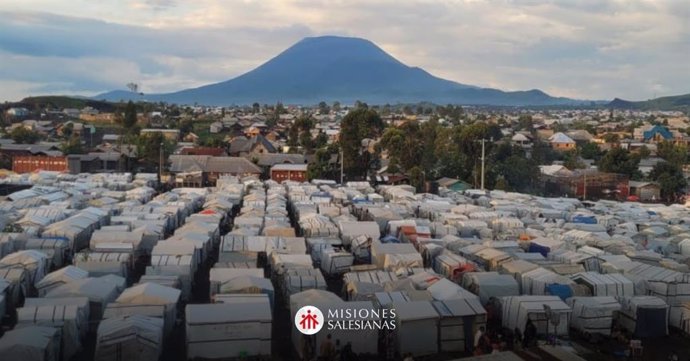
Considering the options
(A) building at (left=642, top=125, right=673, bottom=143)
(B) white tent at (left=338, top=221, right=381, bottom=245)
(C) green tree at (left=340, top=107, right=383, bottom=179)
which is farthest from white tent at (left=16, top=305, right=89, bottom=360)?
(A) building at (left=642, top=125, right=673, bottom=143)

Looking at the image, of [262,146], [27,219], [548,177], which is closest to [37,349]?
[27,219]

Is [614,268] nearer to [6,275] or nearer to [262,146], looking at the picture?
[6,275]

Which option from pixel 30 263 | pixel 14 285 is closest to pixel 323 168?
pixel 30 263

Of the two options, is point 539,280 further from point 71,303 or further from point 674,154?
point 674,154

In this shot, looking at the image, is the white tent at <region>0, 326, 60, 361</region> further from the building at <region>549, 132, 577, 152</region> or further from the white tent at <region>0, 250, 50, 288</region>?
the building at <region>549, 132, 577, 152</region>

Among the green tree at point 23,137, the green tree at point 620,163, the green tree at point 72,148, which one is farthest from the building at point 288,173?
the green tree at point 23,137

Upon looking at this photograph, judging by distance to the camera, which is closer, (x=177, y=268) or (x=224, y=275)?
(x=224, y=275)

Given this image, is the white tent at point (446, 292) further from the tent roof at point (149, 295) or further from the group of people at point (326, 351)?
the tent roof at point (149, 295)
